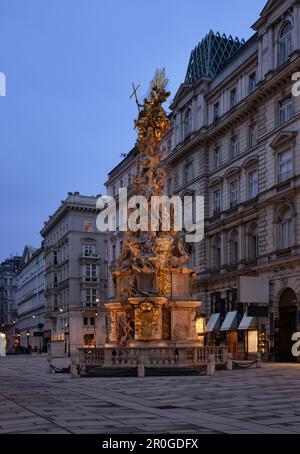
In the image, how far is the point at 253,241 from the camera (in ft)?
181

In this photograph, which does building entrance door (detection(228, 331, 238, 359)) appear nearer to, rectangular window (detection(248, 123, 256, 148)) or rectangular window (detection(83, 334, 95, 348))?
rectangular window (detection(248, 123, 256, 148))

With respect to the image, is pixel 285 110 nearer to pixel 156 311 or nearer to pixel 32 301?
pixel 156 311

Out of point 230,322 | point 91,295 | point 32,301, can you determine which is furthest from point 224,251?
point 32,301

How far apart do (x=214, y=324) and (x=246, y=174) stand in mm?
13062

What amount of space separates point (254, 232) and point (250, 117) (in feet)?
30.1

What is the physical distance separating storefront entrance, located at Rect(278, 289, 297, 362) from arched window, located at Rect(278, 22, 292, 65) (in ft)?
54.4

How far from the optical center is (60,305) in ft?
360

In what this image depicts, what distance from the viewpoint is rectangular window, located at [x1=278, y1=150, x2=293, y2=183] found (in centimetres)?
4850

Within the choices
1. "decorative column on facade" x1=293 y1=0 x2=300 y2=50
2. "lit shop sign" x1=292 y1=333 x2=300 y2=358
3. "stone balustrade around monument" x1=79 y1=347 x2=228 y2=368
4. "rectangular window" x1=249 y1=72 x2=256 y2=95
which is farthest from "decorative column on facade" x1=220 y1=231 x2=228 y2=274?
"stone balustrade around monument" x1=79 y1=347 x2=228 y2=368

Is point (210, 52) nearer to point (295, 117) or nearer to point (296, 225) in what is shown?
point (295, 117)

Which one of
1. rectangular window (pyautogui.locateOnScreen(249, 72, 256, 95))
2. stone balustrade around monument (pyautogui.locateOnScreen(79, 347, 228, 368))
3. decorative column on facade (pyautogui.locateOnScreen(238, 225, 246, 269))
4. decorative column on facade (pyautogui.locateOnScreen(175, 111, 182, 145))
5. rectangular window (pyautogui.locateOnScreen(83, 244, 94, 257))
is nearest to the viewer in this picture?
stone balustrade around monument (pyautogui.locateOnScreen(79, 347, 228, 368))

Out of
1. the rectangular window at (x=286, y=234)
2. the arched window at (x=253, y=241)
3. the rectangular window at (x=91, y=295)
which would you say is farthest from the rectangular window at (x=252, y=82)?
the rectangular window at (x=91, y=295)

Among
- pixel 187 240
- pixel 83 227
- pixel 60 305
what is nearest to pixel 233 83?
pixel 187 240

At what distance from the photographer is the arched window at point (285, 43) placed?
49.2m
